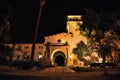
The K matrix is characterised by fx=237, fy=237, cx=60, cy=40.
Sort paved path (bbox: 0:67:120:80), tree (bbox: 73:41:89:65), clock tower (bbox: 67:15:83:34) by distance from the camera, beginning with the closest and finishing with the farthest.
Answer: paved path (bbox: 0:67:120:80) < tree (bbox: 73:41:89:65) < clock tower (bbox: 67:15:83:34)

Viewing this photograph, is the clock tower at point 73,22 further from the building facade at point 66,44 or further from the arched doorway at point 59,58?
the arched doorway at point 59,58

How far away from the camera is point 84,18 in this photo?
4550 centimetres

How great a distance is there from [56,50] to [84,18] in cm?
1037

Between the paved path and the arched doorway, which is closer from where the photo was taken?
the paved path

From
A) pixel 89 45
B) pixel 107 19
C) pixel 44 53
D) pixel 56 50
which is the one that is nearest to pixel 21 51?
pixel 44 53

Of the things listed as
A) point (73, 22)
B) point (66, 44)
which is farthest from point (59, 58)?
point (73, 22)

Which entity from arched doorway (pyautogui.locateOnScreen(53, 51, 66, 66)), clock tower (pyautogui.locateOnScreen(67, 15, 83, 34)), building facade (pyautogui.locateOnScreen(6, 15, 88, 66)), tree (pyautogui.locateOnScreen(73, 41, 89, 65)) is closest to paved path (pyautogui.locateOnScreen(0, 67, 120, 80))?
tree (pyautogui.locateOnScreen(73, 41, 89, 65))

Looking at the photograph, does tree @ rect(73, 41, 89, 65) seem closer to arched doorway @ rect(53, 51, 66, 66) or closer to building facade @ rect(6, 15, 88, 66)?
building facade @ rect(6, 15, 88, 66)

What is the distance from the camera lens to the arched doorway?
5214 cm

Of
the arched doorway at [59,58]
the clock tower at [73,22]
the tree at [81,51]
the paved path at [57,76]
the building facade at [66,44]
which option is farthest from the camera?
the arched doorway at [59,58]

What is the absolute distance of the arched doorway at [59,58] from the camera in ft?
171

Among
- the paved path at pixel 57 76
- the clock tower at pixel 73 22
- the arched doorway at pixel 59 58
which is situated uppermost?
the clock tower at pixel 73 22

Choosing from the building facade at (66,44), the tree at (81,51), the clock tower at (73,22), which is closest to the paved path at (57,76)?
the tree at (81,51)

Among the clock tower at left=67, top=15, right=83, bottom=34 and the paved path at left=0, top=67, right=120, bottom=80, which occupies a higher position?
the clock tower at left=67, top=15, right=83, bottom=34
